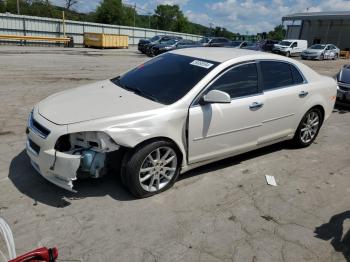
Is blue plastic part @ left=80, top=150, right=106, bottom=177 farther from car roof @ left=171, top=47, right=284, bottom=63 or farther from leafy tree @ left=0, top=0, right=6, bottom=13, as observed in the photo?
leafy tree @ left=0, top=0, right=6, bottom=13

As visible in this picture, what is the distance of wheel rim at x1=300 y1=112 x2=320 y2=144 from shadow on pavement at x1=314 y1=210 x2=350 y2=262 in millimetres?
2011

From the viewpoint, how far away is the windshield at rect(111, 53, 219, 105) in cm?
409

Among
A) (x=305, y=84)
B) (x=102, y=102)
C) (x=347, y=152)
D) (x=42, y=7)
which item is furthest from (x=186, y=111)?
(x=42, y=7)

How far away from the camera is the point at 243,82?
4492mm

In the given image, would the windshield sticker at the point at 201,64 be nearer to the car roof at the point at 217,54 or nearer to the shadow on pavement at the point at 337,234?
the car roof at the point at 217,54

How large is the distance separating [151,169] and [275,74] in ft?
7.83

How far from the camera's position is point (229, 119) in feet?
14.0

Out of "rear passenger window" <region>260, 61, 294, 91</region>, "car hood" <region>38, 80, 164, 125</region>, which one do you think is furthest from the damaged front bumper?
"rear passenger window" <region>260, 61, 294, 91</region>

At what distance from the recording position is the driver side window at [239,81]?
14.0 feet

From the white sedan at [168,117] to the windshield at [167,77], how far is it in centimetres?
1

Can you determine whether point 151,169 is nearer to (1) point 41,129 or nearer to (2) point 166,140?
(2) point 166,140

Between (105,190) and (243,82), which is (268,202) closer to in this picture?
(243,82)

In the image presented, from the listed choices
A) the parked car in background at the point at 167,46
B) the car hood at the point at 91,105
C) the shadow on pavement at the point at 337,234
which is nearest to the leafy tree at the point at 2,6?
the parked car in background at the point at 167,46

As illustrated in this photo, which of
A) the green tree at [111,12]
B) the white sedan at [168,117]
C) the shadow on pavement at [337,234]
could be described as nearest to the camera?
the shadow on pavement at [337,234]
